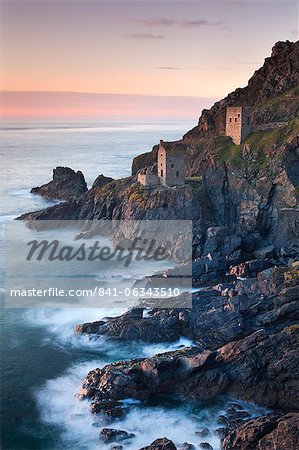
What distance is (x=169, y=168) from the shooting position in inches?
2345

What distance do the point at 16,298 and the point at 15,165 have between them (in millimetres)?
102001

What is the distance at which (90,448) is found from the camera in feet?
85.1

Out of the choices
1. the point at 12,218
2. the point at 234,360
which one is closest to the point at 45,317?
the point at 234,360

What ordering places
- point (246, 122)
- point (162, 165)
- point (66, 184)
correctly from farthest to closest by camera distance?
1. point (66, 184)
2. point (246, 122)
3. point (162, 165)

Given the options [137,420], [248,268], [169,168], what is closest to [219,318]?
[248,268]

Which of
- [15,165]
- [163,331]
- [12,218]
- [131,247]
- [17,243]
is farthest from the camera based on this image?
[15,165]

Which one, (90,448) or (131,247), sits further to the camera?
(131,247)

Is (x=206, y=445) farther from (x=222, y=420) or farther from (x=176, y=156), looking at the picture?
(x=176, y=156)

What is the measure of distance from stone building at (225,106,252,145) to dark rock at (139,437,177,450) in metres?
45.1

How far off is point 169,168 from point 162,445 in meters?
39.1

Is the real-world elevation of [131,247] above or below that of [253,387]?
above

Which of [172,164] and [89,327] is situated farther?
[172,164]

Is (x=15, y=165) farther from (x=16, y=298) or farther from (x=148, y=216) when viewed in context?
(x=16, y=298)

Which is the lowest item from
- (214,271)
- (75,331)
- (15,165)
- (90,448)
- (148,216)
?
(90,448)
